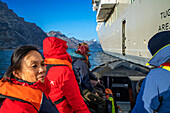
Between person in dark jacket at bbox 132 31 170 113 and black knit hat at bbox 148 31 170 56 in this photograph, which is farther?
black knit hat at bbox 148 31 170 56

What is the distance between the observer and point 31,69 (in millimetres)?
1021

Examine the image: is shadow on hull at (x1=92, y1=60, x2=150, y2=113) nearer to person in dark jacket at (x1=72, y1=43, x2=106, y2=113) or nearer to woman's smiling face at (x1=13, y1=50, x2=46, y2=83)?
person in dark jacket at (x1=72, y1=43, x2=106, y2=113)

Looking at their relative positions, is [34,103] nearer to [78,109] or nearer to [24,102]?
[24,102]

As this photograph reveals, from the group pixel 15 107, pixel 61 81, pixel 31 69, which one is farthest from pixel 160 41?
pixel 15 107

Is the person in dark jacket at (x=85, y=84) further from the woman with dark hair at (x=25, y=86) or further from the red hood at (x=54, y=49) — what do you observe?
the woman with dark hair at (x=25, y=86)

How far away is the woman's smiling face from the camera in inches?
39.5

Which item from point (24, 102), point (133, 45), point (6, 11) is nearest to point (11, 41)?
point (6, 11)

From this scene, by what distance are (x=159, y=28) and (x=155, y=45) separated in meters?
5.24

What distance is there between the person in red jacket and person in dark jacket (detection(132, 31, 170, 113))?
0.88 metres

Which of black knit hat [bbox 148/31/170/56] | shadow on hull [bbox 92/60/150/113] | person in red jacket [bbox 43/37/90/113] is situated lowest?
shadow on hull [bbox 92/60/150/113]

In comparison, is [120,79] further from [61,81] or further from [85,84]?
[61,81]

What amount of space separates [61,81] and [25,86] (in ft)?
2.78

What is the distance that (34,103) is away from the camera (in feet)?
2.68

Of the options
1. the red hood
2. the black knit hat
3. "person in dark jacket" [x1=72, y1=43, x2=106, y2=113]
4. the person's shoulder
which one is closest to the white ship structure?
"person in dark jacket" [x1=72, y1=43, x2=106, y2=113]
